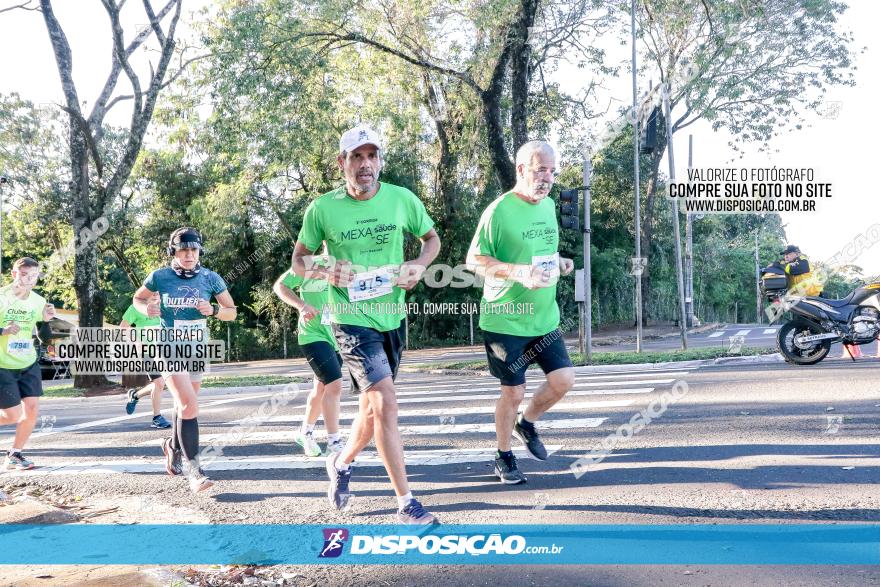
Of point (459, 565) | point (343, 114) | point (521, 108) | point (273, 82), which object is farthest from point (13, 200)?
point (459, 565)

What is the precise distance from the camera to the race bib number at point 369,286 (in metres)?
4.51

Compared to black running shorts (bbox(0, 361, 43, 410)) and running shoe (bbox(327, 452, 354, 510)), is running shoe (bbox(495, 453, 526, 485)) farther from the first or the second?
black running shorts (bbox(0, 361, 43, 410))

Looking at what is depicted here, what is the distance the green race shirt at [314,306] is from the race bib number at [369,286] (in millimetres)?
1965

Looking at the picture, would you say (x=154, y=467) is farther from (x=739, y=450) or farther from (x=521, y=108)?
(x=521, y=108)

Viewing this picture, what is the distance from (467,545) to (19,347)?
542 cm

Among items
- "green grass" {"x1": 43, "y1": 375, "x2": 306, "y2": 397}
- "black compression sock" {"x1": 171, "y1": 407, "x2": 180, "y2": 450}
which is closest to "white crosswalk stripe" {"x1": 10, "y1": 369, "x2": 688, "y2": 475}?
"black compression sock" {"x1": 171, "y1": 407, "x2": 180, "y2": 450}

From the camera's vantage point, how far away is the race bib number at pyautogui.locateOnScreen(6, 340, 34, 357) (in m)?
7.20

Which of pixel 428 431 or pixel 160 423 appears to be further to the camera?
pixel 160 423

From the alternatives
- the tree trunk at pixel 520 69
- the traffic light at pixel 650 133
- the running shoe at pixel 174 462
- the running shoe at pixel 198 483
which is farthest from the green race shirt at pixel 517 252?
the tree trunk at pixel 520 69

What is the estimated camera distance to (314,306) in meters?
6.59

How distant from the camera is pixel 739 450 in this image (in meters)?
5.97

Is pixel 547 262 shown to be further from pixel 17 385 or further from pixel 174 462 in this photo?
pixel 17 385

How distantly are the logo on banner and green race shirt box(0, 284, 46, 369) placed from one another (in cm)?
445

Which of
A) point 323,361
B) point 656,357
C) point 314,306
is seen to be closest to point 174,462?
point 323,361
